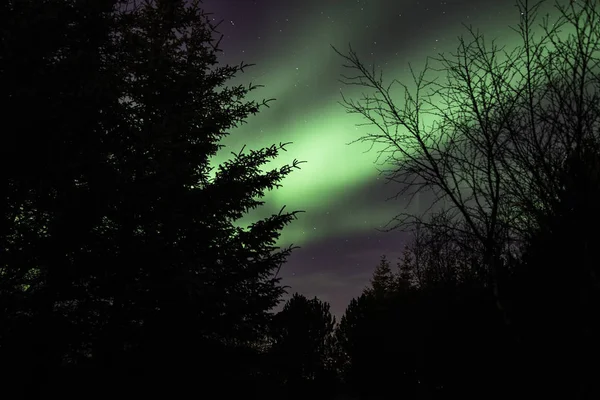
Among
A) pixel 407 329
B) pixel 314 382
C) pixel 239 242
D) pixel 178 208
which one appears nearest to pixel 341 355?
pixel 314 382

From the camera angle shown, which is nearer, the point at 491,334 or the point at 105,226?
the point at 105,226

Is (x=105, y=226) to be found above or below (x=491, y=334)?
above

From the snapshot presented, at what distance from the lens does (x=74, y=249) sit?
20.2 ft

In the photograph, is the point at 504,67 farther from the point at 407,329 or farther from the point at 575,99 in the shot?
the point at 407,329

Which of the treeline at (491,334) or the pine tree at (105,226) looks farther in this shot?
the pine tree at (105,226)

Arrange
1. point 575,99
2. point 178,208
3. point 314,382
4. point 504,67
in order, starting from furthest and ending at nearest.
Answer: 1. point 314,382
2. point 178,208
3. point 504,67
4. point 575,99

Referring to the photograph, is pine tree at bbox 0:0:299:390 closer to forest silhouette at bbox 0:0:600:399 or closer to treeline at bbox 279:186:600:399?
forest silhouette at bbox 0:0:600:399

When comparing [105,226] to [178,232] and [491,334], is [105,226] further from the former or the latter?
[491,334]

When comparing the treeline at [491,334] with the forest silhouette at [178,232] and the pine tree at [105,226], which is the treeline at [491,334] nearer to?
the forest silhouette at [178,232]

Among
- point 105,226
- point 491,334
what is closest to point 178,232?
point 105,226

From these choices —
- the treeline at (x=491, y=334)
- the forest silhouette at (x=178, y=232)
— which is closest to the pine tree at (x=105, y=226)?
the forest silhouette at (x=178, y=232)

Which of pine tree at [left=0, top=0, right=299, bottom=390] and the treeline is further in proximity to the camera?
pine tree at [left=0, top=0, right=299, bottom=390]

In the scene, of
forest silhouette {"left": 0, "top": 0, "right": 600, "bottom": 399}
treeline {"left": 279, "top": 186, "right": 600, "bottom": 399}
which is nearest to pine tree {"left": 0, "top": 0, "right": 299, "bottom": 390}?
forest silhouette {"left": 0, "top": 0, "right": 600, "bottom": 399}

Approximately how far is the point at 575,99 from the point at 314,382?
19.4 metres
